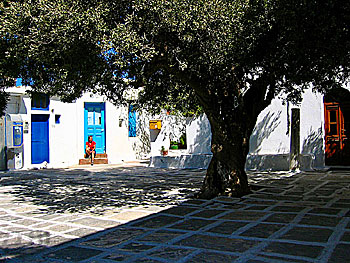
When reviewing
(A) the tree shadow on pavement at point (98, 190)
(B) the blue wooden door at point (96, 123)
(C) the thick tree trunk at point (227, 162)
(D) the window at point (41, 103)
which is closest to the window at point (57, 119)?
(D) the window at point (41, 103)

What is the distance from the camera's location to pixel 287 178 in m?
9.88

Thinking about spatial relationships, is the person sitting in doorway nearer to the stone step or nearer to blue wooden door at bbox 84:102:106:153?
the stone step

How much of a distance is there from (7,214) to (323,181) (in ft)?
24.0

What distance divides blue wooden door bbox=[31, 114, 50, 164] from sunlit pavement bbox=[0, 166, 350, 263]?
6.78 metres

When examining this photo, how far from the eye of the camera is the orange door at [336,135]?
11594mm

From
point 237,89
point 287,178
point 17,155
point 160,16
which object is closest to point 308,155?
point 287,178

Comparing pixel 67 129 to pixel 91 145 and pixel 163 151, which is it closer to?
pixel 91 145

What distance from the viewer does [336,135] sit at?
38.3 ft

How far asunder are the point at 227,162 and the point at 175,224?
223 cm

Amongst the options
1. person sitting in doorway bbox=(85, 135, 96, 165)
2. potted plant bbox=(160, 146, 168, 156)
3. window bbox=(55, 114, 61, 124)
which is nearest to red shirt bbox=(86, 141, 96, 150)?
person sitting in doorway bbox=(85, 135, 96, 165)

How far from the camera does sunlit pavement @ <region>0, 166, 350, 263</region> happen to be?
3.88 meters

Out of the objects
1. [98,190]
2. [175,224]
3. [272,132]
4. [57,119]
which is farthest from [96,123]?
[175,224]

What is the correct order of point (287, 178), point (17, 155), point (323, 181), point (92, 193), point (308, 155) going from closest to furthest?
1. point (92, 193)
2. point (323, 181)
3. point (287, 178)
4. point (308, 155)
5. point (17, 155)

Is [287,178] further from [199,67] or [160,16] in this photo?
[160,16]
